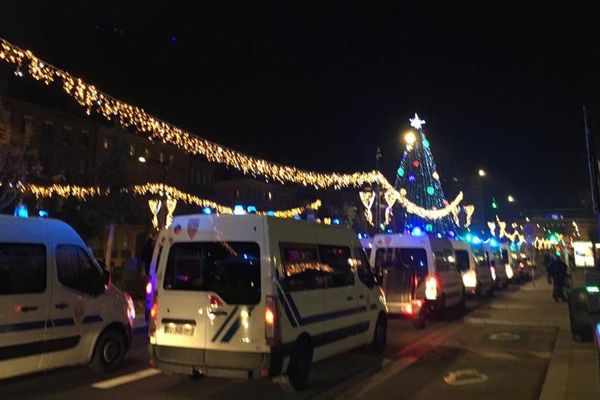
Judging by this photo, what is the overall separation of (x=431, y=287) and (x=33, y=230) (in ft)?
30.3

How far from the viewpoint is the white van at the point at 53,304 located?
7.24 metres

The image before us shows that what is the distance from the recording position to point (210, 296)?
7.12m

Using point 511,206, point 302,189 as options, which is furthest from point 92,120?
point 511,206

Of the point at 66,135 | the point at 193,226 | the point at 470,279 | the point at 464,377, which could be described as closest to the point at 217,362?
the point at 193,226

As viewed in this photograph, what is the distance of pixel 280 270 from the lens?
7117mm

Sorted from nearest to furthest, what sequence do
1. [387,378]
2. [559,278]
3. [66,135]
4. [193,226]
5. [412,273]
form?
[193,226], [387,378], [412,273], [559,278], [66,135]

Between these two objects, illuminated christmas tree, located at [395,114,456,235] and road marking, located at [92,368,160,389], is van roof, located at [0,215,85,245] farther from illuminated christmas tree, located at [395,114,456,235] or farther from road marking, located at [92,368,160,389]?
illuminated christmas tree, located at [395,114,456,235]

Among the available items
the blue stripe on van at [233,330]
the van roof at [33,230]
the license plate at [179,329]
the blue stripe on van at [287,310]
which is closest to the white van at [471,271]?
the blue stripe on van at [287,310]

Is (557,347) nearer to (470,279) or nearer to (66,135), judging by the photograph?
(470,279)

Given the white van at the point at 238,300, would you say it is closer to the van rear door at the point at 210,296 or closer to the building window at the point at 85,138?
the van rear door at the point at 210,296

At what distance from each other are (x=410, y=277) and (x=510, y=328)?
103 inches

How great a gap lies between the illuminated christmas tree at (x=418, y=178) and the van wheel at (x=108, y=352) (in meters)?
22.8

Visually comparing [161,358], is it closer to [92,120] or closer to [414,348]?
[414,348]

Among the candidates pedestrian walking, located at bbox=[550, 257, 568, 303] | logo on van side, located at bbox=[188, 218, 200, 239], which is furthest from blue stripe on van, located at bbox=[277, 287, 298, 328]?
pedestrian walking, located at bbox=[550, 257, 568, 303]
